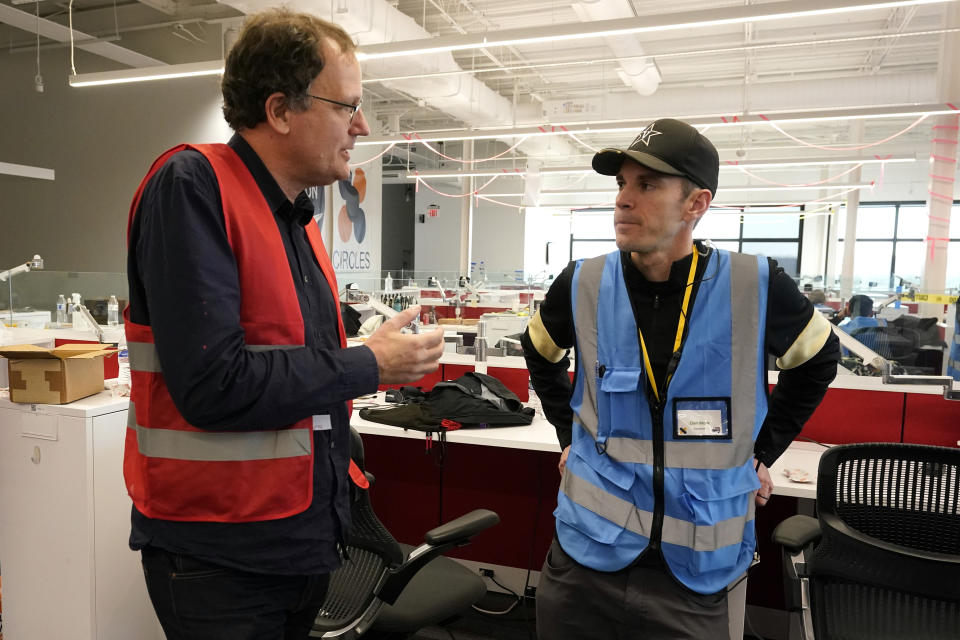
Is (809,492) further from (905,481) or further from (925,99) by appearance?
(925,99)

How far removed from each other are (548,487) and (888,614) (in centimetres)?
166

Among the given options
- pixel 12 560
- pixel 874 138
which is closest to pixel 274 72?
pixel 12 560

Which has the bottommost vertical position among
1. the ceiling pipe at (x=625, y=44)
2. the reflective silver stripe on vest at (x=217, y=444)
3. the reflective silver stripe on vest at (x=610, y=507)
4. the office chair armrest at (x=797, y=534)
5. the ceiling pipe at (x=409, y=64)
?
the office chair armrest at (x=797, y=534)

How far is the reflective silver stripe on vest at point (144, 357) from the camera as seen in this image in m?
0.92

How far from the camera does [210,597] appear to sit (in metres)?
0.94

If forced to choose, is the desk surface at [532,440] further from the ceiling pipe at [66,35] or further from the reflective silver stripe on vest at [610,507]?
the ceiling pipe at [66,35]

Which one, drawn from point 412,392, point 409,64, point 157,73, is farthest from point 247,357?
point 409,64

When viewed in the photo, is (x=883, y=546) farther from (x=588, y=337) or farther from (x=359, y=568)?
(x=359, y=568)

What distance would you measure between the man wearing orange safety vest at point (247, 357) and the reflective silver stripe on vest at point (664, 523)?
496 millimetres

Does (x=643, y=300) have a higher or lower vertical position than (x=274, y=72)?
lower

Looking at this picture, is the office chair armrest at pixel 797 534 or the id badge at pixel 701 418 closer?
the id badge at pixel 701 418

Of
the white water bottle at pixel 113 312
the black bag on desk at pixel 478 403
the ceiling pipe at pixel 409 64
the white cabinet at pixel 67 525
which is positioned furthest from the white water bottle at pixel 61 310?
the black bag on desk at pixel 478 403

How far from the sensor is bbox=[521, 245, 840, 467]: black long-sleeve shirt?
138 cm

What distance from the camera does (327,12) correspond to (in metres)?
5.82
